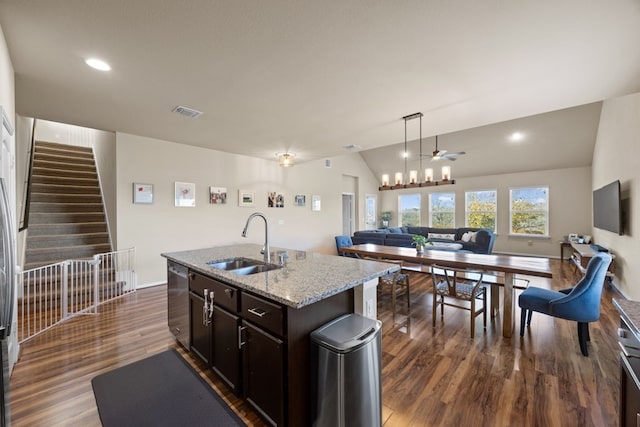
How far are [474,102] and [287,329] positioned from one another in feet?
10.5

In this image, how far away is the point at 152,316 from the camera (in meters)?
3.30

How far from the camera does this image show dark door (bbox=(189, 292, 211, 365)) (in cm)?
207

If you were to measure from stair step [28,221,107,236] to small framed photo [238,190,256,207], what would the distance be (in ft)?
8.26

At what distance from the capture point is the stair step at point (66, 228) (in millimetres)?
4443

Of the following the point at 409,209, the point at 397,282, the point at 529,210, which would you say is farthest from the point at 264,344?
the point at 409,209

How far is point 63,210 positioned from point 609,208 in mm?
9711

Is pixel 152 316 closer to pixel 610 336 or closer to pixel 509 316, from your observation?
pixel 509 316

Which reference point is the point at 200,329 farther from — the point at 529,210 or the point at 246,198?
the point at 529,210

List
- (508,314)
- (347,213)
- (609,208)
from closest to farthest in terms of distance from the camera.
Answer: (508,314)
(609,208)
(347,213)

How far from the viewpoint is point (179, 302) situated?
2496 millimetres

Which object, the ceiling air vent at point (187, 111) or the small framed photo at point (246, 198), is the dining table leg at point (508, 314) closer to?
the ceiling air vent at point (187, 111)

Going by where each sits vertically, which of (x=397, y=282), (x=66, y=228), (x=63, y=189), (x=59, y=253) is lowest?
(x=397, y=282)

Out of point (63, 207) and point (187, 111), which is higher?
point (187, 111)

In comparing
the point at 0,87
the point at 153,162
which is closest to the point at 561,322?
the point at 0,87
